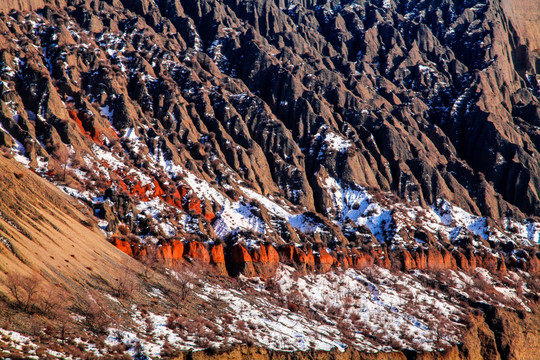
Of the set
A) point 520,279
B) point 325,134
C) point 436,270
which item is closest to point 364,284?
point 436,270

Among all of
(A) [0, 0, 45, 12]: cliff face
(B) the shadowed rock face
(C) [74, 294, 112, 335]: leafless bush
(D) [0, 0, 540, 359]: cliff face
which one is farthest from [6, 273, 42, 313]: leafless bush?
(A) [0, 0, 45, 12]: cliff face

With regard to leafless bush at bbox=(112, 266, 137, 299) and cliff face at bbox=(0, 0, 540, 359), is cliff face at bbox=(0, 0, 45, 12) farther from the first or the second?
leafless bush at bbox=(112, 266, 137, 299)

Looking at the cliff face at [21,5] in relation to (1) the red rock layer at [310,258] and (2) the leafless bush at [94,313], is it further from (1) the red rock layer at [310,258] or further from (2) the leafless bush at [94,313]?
(2) the leafless bush at [94,313]

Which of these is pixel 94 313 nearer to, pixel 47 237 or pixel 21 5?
pixel 47 237

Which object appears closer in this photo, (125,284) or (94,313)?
(94,313)

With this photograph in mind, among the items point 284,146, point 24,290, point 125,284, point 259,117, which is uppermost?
point 259,117

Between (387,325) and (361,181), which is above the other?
(361,181)

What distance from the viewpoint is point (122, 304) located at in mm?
49688

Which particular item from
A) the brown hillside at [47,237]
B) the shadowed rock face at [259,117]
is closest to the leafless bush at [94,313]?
the brown hillside at [47,237]

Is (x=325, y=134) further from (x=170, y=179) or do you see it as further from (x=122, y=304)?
(x=122, y=304)

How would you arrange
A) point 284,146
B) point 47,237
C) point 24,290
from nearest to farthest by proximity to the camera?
1. point 24,290
2. point 47,237
3. point 284,146

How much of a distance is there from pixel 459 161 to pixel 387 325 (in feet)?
227

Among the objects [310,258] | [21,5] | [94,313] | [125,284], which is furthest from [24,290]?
[21,5]

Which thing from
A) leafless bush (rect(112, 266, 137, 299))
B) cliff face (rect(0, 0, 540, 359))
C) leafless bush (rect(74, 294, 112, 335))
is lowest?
leafless bush (rect(74, 294, 112, 335))
